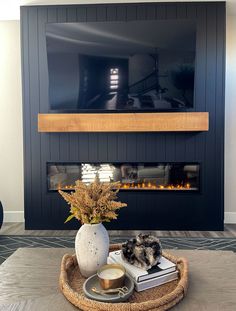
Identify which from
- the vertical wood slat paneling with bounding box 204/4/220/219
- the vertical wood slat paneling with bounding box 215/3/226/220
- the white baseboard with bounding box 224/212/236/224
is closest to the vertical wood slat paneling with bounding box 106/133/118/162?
the vertical wood slat paneling with bounding box 204/4/220/219

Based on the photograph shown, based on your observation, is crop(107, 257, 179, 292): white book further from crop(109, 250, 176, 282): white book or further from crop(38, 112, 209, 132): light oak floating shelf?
crop(38, 112, 209, 132): light oak floating shelf

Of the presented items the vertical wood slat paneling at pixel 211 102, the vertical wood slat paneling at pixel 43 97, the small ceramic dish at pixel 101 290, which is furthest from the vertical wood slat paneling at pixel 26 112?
the small ceramic dish at pixel 101 290

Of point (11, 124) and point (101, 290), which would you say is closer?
point (101, 290)

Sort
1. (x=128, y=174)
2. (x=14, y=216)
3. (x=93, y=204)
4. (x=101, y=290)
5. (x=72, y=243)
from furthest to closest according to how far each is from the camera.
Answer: (x=14, y=216) < (x=128, y=174) < (x=72, y=243) < (x=93, y=204) < (x=101, y=290)

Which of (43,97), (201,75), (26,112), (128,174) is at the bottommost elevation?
(128,174)

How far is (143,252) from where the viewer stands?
3.92 feet

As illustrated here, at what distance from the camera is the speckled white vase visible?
1.19 metres

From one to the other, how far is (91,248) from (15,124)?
2785mm

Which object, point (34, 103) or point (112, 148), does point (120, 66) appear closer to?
point (112, 148)

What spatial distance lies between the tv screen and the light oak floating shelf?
11 cm

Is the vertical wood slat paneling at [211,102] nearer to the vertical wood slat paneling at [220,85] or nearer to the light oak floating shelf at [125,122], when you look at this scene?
the vertical wood slat paneling at [220,85]

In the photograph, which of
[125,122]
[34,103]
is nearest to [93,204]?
[125,122]

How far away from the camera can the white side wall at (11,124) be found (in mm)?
3535

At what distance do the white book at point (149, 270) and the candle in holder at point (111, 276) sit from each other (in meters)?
0.04
